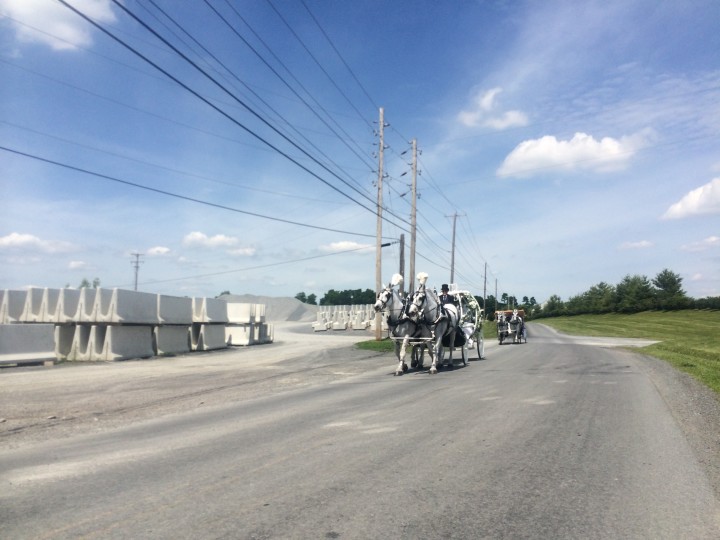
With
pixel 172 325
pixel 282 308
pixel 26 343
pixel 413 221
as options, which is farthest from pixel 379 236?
pixel 282 308

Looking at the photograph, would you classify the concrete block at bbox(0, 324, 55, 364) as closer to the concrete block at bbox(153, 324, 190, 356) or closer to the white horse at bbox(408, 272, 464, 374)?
the concrete block at bbox(153, 324, 190, 356)

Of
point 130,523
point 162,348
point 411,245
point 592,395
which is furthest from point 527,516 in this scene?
point 411,245

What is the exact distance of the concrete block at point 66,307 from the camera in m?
21.7

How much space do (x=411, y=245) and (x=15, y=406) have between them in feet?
91.8

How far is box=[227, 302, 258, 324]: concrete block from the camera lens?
33.6 m

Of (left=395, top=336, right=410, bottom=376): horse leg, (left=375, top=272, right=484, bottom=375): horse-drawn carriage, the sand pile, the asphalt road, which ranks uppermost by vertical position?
the sand pile

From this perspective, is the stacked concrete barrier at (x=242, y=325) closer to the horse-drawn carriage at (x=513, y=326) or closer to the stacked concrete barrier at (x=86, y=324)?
the stacked concrete barrier at (x=86, y=324)

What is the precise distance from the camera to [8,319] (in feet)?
74.0

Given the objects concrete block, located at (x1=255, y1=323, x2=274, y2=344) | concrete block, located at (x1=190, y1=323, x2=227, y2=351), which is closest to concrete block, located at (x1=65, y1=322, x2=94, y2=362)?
concrete block, located at (x1=190, y1=323, x2=227, y2=351)

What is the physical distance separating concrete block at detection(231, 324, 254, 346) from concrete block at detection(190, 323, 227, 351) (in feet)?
13.9

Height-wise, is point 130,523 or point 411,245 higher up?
point 411,245

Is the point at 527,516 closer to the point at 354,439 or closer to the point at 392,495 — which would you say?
the point at 392,495

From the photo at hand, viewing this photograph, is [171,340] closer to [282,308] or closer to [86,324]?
[86,324]

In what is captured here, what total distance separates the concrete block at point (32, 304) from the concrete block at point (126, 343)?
3.04m
